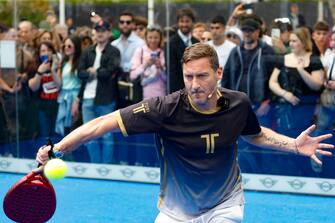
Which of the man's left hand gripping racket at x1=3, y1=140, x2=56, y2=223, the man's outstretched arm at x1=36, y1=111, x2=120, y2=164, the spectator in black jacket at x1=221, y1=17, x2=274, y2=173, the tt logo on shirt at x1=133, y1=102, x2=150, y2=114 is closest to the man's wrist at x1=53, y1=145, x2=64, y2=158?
the man's outstretched arm at x1=36, y1=111, x2=120, y2=164

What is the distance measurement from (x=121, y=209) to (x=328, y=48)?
332 centimetres

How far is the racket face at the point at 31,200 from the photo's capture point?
19.0 feet

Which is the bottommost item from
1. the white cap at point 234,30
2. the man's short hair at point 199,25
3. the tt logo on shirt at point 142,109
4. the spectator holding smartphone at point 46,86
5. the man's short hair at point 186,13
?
the spectator holding smartphone at point 46,86

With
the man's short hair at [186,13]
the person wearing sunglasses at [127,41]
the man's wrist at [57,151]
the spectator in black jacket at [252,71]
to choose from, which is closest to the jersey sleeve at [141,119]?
the man's wrist at [57,151]

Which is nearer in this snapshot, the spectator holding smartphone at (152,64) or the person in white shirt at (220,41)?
the person in white shirt at (220,41)

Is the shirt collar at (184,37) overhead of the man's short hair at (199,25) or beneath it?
beneath

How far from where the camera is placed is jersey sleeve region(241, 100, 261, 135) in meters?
6.09

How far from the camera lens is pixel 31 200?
233 inches

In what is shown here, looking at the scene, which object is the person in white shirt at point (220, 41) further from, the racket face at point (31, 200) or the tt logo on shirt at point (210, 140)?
the racket face at point (31, 200)

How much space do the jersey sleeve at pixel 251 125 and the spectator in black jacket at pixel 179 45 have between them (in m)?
4.58

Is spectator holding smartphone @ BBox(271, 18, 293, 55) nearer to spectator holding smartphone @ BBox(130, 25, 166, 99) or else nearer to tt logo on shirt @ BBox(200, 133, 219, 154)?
spectator holding smartphone @ BBox(130, 25, 166, 99)

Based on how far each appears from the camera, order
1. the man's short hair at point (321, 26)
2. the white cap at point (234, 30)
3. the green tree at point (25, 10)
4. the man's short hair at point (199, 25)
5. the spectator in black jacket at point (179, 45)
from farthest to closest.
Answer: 1. the green tree at point (25, 10)
2. the spectator in black jacket at point (179, 45)
3. the man's short hair at point (199, 25)
4. the white cap at point (234, 30)
5. the man's short hair at point (321, 26)

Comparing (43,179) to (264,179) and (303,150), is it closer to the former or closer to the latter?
(303,150)

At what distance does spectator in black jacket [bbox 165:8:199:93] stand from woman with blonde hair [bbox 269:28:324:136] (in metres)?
1.28
